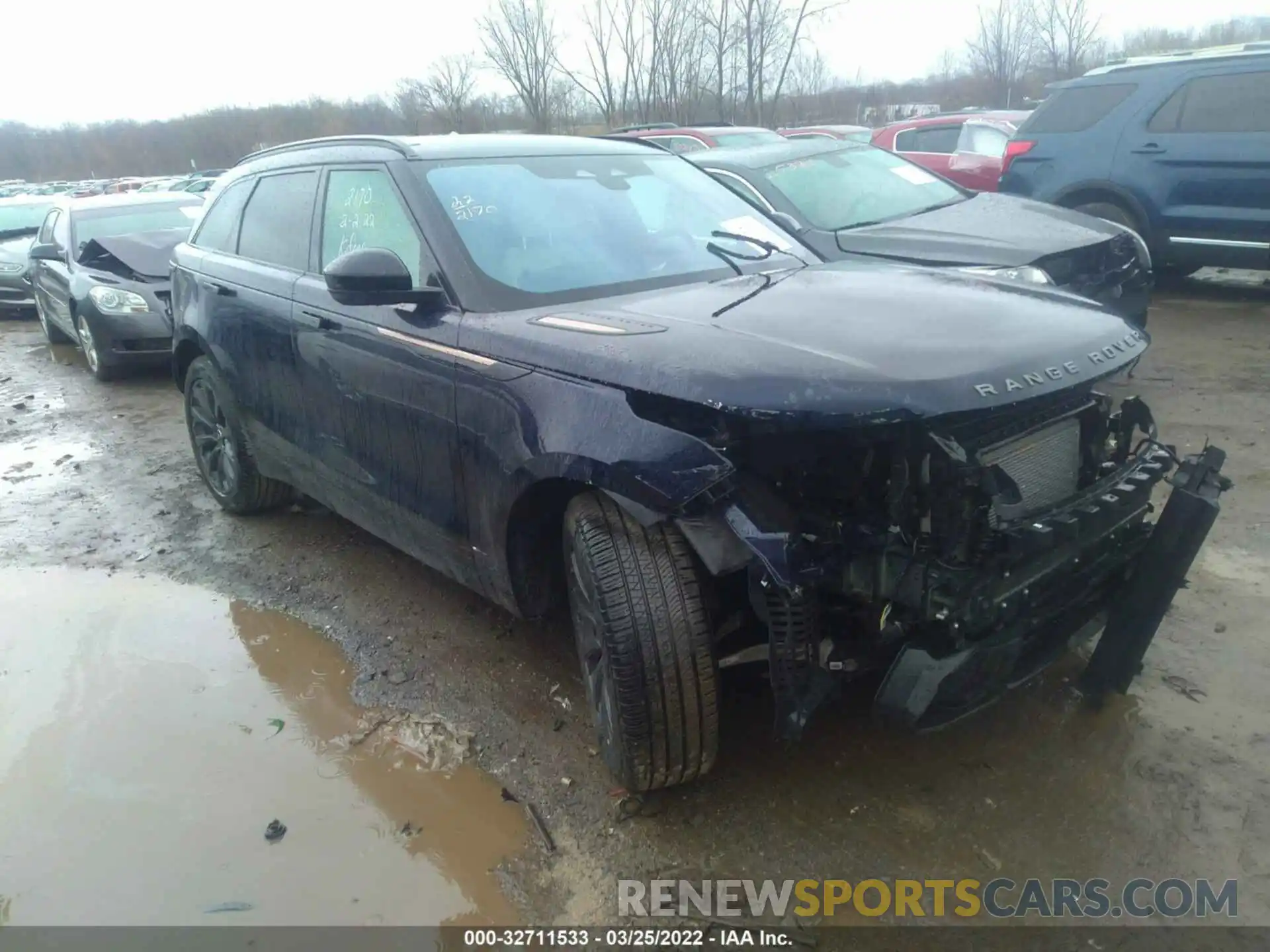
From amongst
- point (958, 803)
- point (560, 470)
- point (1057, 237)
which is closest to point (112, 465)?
point (560, 470)

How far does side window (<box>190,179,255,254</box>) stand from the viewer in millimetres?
4430

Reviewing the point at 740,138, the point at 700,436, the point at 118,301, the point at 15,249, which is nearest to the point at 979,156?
the point at 740,138

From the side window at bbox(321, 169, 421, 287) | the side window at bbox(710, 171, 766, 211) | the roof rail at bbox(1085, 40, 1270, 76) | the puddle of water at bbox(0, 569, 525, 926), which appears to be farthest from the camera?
the roof rail at bbox(1085, 40, 1270, 76)

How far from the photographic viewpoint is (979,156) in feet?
34.8

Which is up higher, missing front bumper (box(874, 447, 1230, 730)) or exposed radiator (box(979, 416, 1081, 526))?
exposed radiator (box(979, 416, 1081, 526))

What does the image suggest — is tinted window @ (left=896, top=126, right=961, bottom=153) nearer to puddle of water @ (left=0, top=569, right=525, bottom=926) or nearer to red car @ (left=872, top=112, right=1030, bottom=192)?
red car @ (left=872, top=112, right=1030, bottom=192)

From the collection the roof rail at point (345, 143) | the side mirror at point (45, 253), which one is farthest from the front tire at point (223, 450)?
the side mirror at point (45, 253)

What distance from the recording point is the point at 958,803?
2.58m

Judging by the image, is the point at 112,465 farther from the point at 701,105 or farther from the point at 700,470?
the point at 701,105

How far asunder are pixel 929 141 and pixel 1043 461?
10.1 meters

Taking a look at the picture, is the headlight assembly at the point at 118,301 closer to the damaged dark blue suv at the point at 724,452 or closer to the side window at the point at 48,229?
the side window at the point at 48,229

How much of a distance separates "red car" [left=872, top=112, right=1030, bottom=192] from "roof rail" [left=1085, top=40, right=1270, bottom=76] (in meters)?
1.77

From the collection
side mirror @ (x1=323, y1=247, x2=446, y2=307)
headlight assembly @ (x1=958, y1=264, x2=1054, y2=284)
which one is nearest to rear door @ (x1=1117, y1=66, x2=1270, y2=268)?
headlight assembly @ (x1=958, y1=264, x2=1054, y2=284)

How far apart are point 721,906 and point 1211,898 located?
1167 mm
